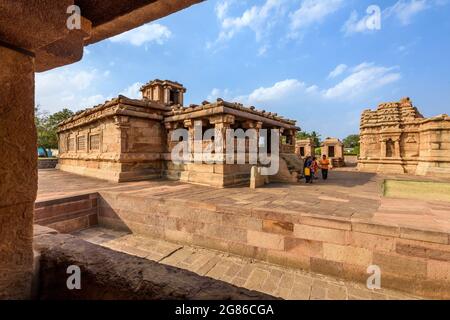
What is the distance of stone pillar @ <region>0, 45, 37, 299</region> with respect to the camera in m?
1.20

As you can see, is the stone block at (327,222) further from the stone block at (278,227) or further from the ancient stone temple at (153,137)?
the ancient stone temple at (153,137)

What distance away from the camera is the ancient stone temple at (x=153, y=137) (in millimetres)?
9000

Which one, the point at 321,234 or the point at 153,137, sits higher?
the point at 153,137

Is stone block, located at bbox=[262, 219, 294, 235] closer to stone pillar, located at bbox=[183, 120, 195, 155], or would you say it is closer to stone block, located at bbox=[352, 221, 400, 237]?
stone block, located at bbox=[352, 221, 400, 237]

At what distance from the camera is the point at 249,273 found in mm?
4094

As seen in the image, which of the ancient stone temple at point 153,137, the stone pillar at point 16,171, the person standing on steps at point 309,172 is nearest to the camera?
the stone pillar at point 16,171

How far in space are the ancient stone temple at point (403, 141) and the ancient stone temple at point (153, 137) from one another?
29.4ft

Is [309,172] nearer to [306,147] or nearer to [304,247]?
[304,247]

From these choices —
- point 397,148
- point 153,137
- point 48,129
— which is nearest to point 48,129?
point 48,129

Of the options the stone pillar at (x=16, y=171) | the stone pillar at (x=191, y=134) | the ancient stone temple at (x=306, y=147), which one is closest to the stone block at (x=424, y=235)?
the stone pillar at (x=16, y=171)

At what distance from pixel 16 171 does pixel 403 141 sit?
2050cm

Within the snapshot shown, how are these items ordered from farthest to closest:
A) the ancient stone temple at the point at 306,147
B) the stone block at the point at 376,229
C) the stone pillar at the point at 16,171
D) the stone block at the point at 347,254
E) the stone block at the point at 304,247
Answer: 1. the ancient stone temple at the point at 306,147
2. the stone block at the point at 304,247
3. the stone block at the point at 347,254
4. the stone block at the point at 376,229
5. the stone pillar at the point at 16,171
